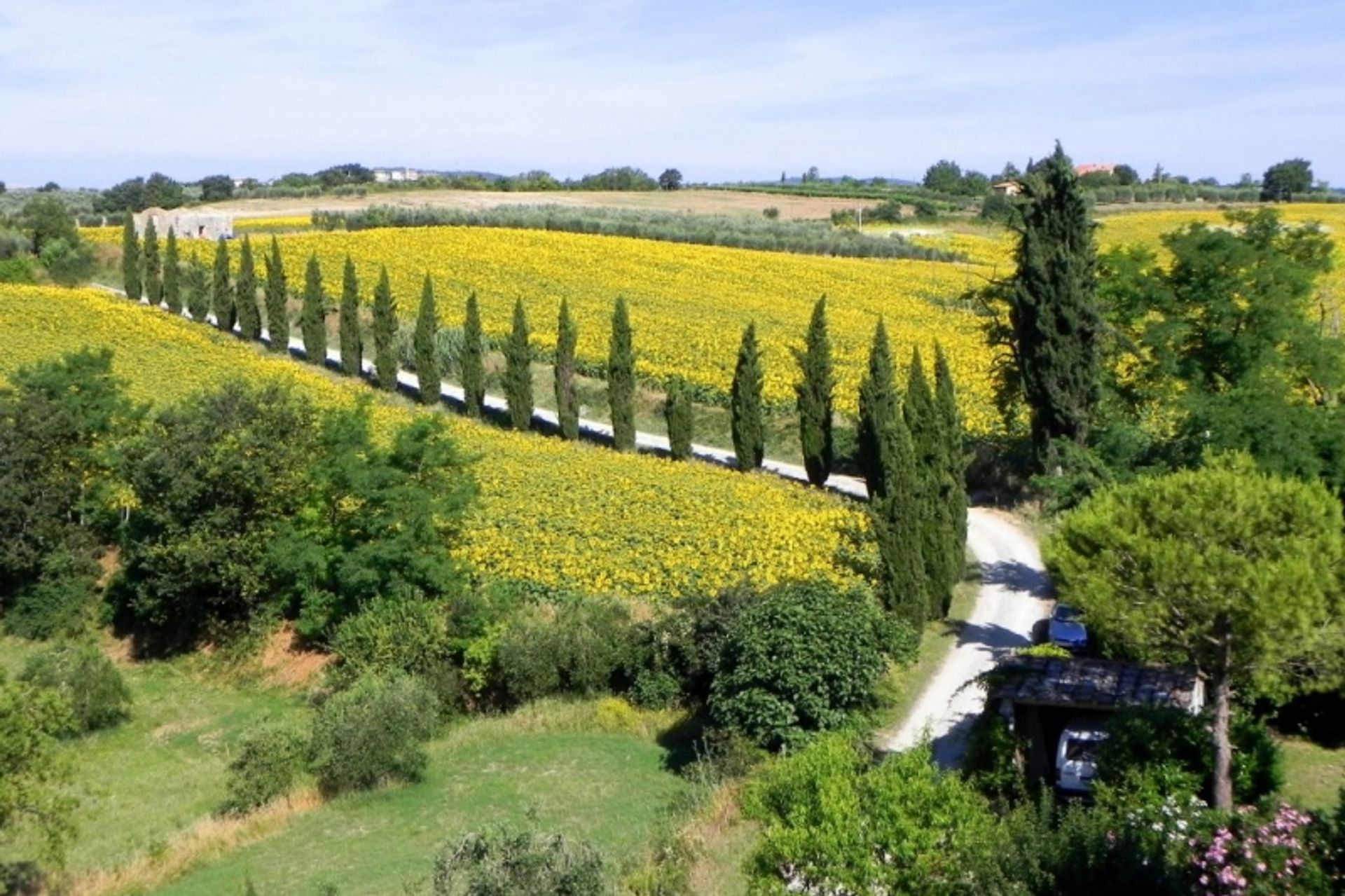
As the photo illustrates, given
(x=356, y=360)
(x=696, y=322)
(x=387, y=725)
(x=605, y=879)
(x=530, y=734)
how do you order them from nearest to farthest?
(x=605, y=879) → (x=387, y=725) → (x=530, y=734) → (x=356, y=360) → (x=696, y=322)

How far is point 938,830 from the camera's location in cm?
1429

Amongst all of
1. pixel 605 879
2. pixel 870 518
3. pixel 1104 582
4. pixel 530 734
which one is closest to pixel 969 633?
pixel 870 518

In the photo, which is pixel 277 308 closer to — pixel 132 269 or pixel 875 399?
pixel 132 269

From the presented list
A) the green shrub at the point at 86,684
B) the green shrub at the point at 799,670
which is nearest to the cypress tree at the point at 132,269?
the green shrub at the point at 86,684

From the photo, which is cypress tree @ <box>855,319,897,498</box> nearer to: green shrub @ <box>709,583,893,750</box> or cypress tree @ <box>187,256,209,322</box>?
green shrub @ <box>709,583,893,750</box>

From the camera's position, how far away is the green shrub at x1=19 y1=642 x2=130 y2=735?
27.8 m

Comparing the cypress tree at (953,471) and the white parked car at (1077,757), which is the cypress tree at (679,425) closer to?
the cypress tree at (953,471)

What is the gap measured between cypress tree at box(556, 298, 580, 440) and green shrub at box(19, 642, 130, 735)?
59.6 feet

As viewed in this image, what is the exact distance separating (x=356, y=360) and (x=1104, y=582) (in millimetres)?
40533

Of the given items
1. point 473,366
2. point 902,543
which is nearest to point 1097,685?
point 902,543

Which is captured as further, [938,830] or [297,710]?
[297,710]

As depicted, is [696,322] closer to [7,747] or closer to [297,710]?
[297,710]

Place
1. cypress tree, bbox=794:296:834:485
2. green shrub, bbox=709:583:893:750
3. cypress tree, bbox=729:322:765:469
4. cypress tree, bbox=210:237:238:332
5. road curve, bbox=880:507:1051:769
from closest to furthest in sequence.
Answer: green shrub, bbox=709:583:893:750 < road curve, bbox=880:507:1051:769 < cypress tree, bbox=794:296:834:485 < cypress tree, bbox=729:322:765:469 < cypress tree, bbox=210:237:238:332

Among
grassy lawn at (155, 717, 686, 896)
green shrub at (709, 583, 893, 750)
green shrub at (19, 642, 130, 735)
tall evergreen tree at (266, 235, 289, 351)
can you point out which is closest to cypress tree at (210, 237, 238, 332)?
tall evergreen tree at (266, 235, 289, 351)
